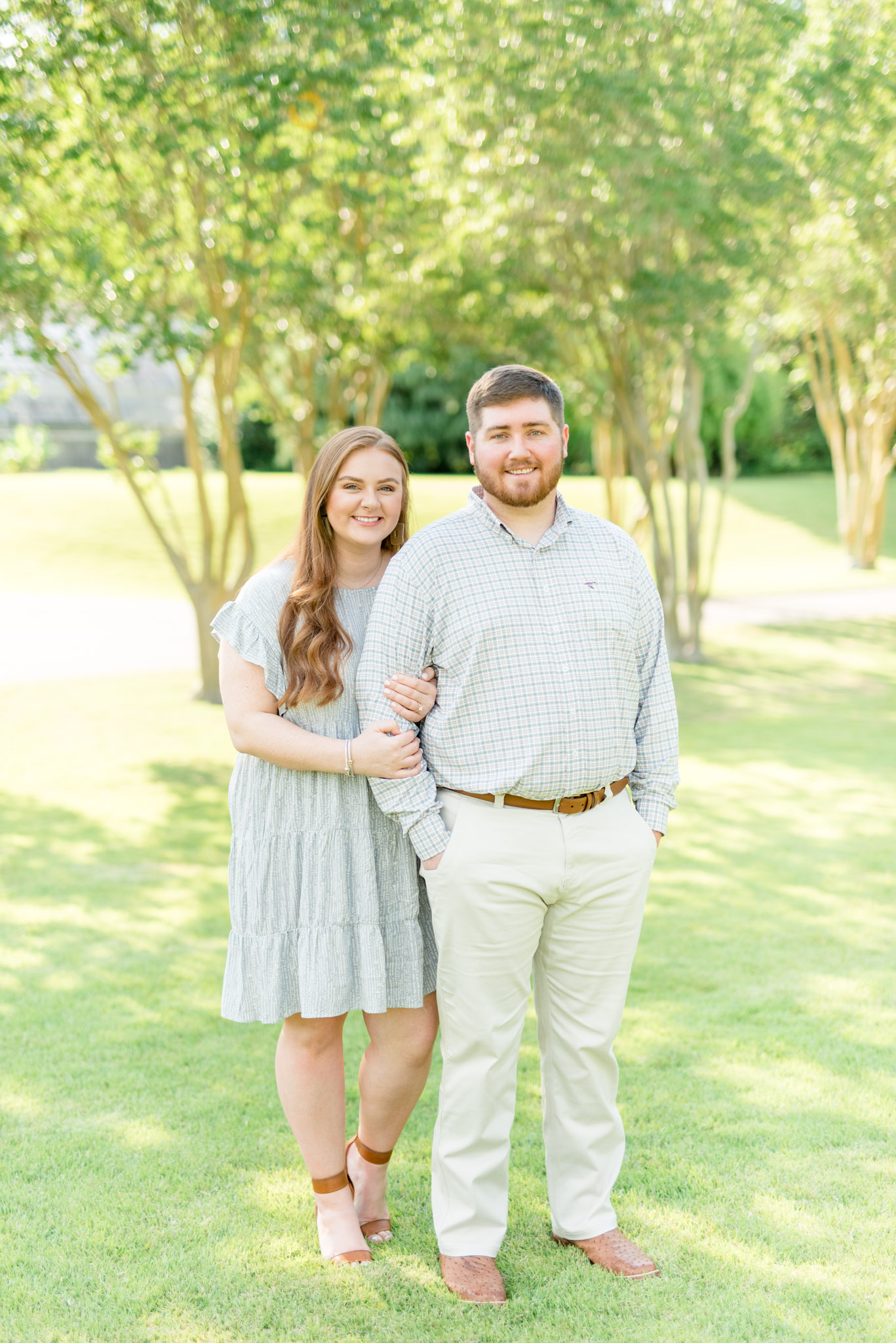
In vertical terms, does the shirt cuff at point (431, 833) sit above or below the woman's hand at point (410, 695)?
below

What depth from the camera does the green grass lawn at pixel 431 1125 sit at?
8.83 ft

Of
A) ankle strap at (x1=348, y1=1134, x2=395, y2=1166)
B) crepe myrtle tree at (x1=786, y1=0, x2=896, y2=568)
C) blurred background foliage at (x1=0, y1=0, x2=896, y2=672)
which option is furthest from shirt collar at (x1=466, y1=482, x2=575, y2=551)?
crepe myrtle tree at (x1=786, y1=0, x2=896, y2=568)

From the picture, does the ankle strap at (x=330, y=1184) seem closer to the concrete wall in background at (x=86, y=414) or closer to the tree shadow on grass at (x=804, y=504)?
the tree shadow on grass at (x=804, y=504)

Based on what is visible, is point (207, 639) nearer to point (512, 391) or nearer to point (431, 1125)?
point (431, 1125)

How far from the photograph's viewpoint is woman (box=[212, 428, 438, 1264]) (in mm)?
2824

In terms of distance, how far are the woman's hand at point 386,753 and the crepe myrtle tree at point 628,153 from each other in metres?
8.03

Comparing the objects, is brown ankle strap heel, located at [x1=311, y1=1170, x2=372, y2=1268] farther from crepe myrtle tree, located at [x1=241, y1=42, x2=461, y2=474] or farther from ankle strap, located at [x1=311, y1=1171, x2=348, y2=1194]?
crepe myrtle tree, located at [x1=241, y1=42, x2=461, y2=474]

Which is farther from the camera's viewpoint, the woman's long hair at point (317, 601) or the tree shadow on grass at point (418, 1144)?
the woman's long hair at point (317, 601)

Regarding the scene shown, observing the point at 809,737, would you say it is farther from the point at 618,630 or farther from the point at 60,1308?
the point at 60,1308

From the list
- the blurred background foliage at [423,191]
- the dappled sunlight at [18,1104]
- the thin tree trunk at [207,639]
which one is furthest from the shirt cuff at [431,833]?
the thin tree trunk at [207,639]

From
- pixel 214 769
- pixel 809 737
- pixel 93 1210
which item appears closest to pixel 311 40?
pixel 214 769

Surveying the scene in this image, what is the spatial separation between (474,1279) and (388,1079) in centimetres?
51

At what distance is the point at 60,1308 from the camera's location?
2684 mm

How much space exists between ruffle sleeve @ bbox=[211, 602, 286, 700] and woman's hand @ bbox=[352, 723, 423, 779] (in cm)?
28
